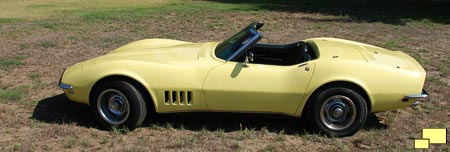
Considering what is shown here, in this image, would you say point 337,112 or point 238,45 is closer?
point 337,112

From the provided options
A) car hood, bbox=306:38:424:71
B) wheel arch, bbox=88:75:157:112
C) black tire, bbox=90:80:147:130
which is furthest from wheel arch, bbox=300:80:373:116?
black tire, bbox=90:80:147:130

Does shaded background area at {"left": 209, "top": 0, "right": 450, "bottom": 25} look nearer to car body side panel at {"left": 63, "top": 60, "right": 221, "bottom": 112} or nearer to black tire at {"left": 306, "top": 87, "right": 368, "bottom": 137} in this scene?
black tire at {"left": 306, "top": 87, "right": 368, "bottom": 137}

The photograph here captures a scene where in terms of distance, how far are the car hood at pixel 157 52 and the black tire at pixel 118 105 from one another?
46cm

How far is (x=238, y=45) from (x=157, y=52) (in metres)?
0.92

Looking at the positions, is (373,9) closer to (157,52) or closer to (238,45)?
(238,45)

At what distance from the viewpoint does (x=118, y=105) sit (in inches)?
194

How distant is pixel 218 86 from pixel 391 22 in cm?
1022

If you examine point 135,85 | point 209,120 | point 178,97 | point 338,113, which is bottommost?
point 209,120

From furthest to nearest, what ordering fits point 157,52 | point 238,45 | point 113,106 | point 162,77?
1. point 157,52
2. point 238,45
3. point 113,106
4. point 162,77

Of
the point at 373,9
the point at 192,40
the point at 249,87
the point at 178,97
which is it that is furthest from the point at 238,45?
the point at 373,9

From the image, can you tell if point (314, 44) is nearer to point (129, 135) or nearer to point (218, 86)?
point (218, 86)

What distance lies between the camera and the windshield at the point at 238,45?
4.97 meters

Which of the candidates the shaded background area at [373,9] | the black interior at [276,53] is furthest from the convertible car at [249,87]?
the shaded background area at [373,9]

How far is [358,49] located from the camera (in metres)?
5.48
